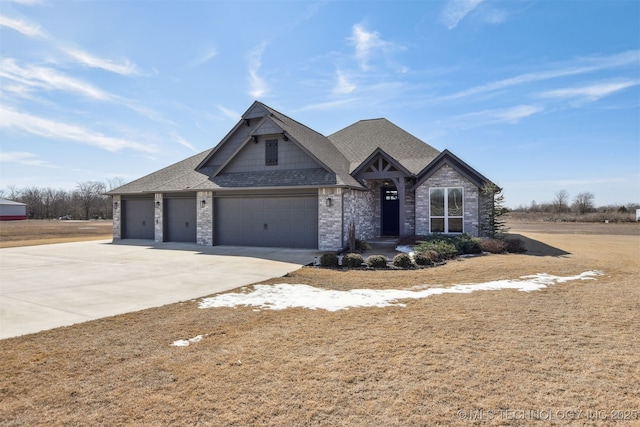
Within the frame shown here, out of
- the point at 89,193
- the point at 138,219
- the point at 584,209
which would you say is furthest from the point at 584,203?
the point at 89,193

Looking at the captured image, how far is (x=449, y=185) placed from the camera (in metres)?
16.6

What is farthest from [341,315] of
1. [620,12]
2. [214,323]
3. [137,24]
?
[620,12]

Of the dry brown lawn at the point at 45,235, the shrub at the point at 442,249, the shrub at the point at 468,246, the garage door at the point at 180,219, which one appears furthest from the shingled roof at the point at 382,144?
the dry brown lawn at the point at 45,235

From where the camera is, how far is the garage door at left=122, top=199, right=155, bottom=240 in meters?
21.5

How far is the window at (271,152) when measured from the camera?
1798 centimetres

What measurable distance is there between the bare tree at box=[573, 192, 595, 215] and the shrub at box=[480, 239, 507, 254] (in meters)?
47.9

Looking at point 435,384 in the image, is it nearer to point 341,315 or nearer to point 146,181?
point 341,315

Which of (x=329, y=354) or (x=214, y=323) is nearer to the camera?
(x=329, y=354)

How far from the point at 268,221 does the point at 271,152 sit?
368 centimetres

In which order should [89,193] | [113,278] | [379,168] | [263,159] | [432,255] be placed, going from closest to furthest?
1. [113,278]
2. [432,255]
3. [379,168]
4. [263,159]
5. [89,193]

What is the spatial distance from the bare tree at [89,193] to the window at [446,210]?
7018 centimetres

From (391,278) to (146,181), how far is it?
18.7 meters

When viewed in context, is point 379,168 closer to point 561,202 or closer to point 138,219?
point 138,219

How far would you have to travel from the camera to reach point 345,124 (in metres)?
25.8
